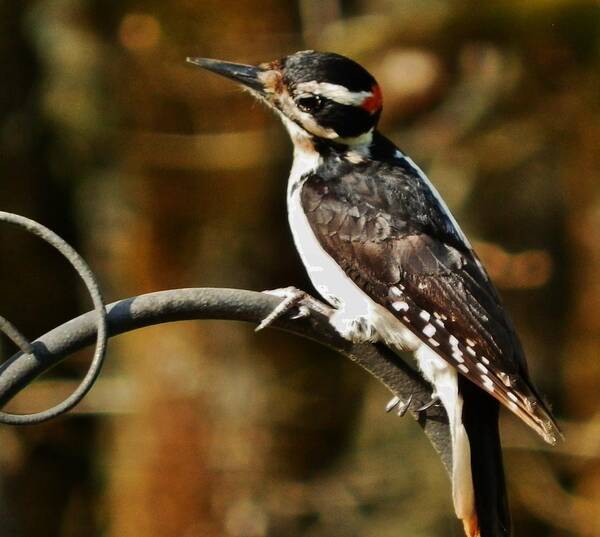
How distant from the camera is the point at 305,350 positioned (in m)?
7.10

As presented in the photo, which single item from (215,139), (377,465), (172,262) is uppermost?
(215,139)

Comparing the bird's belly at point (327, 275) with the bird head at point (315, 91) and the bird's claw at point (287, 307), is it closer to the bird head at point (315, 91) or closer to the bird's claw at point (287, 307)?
the bird head at point (315, 91)

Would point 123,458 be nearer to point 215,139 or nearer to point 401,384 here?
point 215,139

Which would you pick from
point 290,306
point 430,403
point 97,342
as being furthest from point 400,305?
point 97,342

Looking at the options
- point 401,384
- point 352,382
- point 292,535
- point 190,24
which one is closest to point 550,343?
point 352,382

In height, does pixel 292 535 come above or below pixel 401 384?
below

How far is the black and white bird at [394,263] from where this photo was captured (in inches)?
132

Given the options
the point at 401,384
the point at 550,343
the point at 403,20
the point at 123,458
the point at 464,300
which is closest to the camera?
the point at 401,384

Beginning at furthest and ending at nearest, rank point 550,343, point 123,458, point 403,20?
point 550,343 → point 123,458 → point 403,20

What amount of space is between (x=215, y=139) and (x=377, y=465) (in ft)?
6.50

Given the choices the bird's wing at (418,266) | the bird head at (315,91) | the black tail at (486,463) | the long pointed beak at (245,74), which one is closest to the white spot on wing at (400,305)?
the bird's wing at (418,266)

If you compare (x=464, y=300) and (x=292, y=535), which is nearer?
(x=464, y=300)

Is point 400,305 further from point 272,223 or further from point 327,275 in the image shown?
point 272,223

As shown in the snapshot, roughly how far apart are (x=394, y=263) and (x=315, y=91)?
2.11 feet
